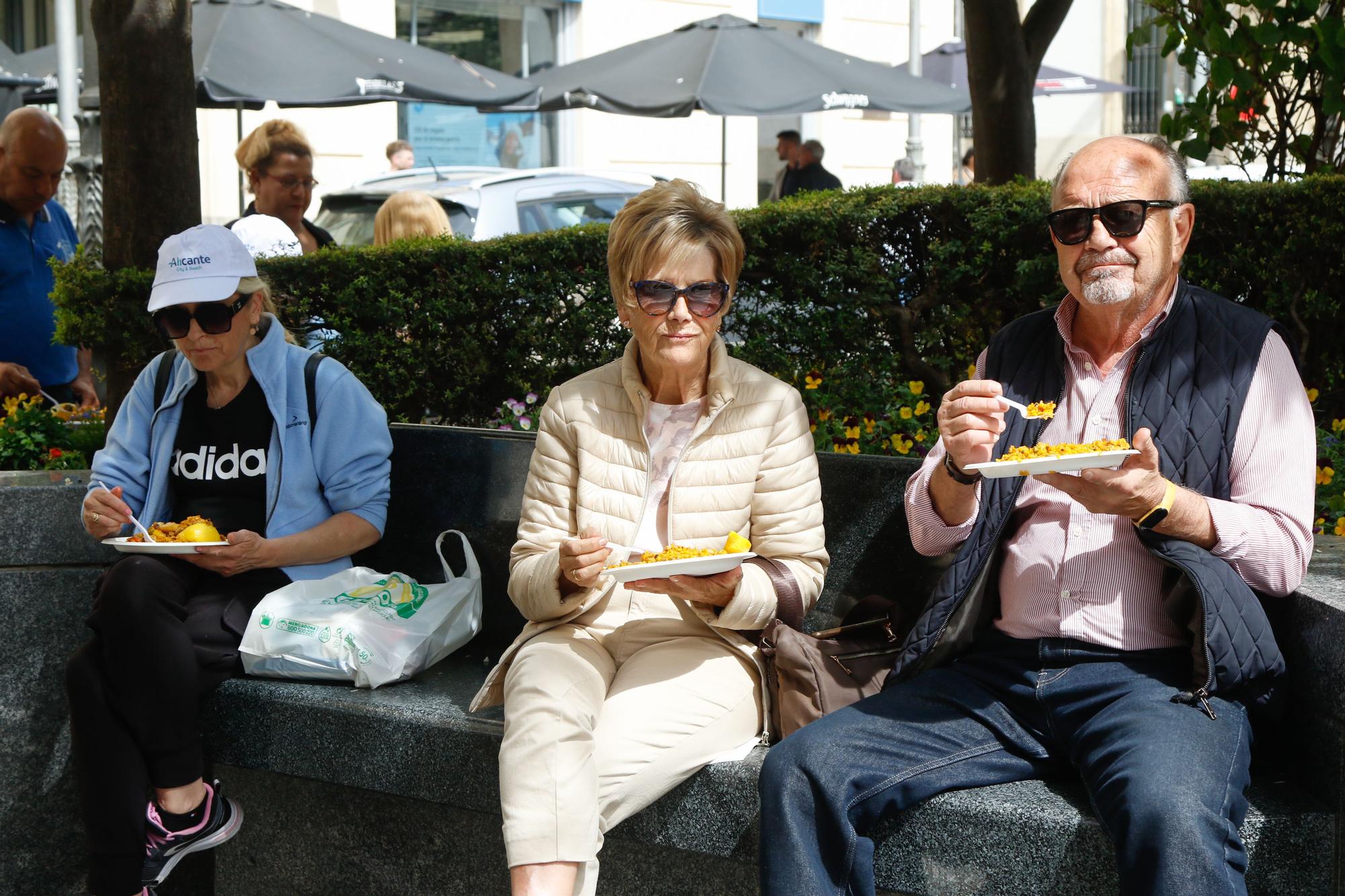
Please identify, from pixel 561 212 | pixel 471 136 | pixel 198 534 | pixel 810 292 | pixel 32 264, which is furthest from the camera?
pixel 471 136

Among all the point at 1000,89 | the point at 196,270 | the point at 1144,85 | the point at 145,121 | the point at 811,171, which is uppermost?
the point at 1144,85

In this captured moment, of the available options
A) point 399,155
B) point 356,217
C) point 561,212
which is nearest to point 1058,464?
point 561,212

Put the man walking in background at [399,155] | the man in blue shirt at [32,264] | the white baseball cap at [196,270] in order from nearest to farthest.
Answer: the white baseball cap at [196,270], the man in blue shirt at [32,264], the man walking in background at [399,155]

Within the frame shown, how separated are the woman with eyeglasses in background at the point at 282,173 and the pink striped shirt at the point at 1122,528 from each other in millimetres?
4279

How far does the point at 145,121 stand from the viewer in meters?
5.11

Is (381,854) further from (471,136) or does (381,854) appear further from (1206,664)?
(471,136)

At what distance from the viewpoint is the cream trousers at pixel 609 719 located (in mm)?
2900

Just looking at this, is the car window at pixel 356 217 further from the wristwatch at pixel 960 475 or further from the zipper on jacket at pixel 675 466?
the wristwatch at pixel 960 475

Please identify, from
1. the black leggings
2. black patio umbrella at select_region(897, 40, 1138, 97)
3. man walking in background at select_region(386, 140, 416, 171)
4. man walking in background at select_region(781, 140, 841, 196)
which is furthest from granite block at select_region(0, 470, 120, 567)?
black patio umbrella at select_region(897, 40, 1138, 97)

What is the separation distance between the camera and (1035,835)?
284 centimetres

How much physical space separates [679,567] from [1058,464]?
77 cm

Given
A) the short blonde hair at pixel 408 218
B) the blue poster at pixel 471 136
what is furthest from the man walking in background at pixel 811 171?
the short blonde hair at pixel 408 218

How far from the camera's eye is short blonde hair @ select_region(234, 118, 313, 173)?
6586 mm

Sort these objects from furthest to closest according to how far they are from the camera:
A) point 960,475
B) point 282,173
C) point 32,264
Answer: point 282,173 < point 32,264 < point 960,475
